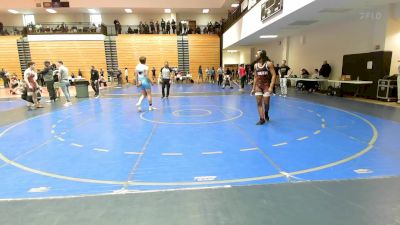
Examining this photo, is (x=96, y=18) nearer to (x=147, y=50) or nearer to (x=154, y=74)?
(x=147, y=50)

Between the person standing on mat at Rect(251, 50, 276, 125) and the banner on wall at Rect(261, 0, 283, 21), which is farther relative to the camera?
the banner on wall at Rect(261, 0, 283, 21)

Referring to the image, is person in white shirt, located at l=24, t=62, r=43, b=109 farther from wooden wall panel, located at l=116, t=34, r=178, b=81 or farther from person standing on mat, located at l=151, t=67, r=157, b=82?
wooden wall panel, located at l=116, t=34, r=178, b=81

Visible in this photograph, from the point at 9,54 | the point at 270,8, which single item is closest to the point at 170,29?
the point at 9,54

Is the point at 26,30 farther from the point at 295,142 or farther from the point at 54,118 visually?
the point at 295,142

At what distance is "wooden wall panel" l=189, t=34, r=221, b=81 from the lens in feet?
98.9

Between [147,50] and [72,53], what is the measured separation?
7.97 metres

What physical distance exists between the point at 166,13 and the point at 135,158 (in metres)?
31.7

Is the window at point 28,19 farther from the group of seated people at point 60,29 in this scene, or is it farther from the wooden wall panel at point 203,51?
the wooden wall panel at point 203,51

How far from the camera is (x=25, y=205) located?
3.12 meters

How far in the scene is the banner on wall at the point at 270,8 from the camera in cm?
1135

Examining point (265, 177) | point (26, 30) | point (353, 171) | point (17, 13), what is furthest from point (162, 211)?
point (17, 13)

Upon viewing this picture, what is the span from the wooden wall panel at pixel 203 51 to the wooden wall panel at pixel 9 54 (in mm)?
18687

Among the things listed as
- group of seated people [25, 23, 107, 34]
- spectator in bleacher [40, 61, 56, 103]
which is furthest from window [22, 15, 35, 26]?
spectator in bleacher [40, 61, 56, 103]

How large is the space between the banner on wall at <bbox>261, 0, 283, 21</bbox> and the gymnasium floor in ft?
18.9
